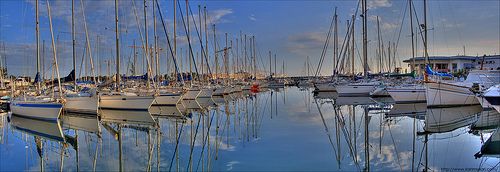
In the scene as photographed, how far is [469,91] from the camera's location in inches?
749

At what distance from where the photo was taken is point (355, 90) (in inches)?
1194

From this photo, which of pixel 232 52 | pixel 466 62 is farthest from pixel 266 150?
pixel 466 62

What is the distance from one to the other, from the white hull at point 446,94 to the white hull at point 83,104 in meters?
20.6

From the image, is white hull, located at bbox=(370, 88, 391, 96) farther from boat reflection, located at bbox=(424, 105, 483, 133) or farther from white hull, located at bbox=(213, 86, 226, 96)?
white hull, located at bbox=(213, 86, 226, 96)

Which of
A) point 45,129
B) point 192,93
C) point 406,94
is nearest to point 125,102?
point 45,129

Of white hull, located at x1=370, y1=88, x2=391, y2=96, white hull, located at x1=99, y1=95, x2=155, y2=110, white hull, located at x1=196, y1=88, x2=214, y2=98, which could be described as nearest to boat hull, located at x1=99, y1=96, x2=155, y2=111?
white hull, located at x1=99, y1=95, x2=155, y2=110

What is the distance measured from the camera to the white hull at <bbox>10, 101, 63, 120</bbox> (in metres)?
15.6

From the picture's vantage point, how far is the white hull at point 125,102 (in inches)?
745

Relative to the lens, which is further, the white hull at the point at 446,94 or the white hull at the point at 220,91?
the white hull at the point at 220,91

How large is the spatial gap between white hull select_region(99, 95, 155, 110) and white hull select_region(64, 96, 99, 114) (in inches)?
71.1

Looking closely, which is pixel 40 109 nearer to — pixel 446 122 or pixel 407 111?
pixel 446 122

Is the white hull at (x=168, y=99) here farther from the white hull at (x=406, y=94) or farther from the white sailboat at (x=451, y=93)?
the white sailboat at (x=451, y=93)

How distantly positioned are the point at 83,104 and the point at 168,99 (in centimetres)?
610

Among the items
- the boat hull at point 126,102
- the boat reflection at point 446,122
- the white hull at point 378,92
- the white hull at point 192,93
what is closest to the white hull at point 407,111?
the boat reflection at point 446,122
